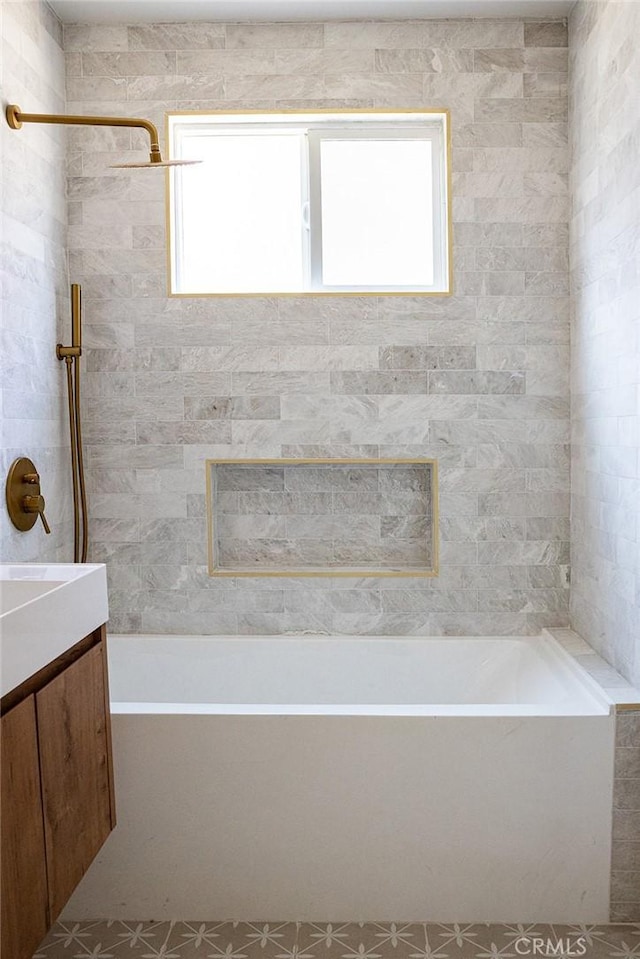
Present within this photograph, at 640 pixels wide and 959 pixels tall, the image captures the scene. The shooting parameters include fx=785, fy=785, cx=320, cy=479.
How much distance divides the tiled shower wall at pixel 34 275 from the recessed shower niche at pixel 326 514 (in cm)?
68

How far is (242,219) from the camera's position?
3.20 metres

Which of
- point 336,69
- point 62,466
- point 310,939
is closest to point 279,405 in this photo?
point 62,466

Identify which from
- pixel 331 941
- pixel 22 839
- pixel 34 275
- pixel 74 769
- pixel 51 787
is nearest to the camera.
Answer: pixel 22 839

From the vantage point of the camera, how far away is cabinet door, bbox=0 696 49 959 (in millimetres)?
1472

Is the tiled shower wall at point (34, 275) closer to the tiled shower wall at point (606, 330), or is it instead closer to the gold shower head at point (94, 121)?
the gold shower head at point (94, 121)

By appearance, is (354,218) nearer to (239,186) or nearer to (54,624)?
(239,186)

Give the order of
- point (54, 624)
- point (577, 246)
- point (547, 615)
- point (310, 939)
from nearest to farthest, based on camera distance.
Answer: point (54, 624) → point (310, 939) → point (577, 246) → point (547, 615)

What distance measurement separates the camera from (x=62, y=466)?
9.87 ft

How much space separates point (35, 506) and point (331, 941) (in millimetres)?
1616

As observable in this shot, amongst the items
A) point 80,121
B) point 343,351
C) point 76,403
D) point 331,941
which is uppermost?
point 80,121

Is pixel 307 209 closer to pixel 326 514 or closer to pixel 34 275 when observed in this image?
pixel 34 275

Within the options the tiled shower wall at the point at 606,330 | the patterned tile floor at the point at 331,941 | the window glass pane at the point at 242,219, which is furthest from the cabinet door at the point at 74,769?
the window glass pane at the point at 242,219

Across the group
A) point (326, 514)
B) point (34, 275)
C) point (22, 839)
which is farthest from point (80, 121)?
point (22, 839)

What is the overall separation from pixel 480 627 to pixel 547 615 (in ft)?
0.88
